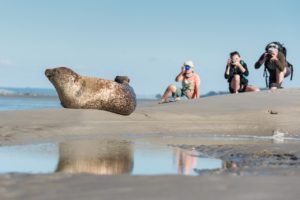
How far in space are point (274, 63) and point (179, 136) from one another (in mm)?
6284

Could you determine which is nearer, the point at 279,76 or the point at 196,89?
the point at 196,89

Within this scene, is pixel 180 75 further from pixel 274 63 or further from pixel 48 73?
pixel 48 73

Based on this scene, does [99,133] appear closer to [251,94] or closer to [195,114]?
[195,114]

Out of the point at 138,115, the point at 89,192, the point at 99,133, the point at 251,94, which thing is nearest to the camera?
the point at 89,192

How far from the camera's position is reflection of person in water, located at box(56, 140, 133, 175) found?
4.86 m

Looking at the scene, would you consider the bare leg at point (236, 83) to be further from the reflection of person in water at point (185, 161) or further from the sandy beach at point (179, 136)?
the reflection of person in water at point (185, 161)

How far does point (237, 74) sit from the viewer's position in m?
14.2

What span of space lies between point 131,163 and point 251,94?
785cm

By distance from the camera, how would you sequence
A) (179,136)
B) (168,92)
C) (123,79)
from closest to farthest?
(179,136) < (123,79) < (168,92)

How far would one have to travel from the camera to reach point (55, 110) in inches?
383

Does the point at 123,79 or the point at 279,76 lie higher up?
the point at 279,76

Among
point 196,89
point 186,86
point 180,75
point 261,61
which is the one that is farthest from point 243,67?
point 180,75

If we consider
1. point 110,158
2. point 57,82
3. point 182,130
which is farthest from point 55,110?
point 110,158

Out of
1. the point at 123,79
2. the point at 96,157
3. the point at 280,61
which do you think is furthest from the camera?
the point at 280,61
